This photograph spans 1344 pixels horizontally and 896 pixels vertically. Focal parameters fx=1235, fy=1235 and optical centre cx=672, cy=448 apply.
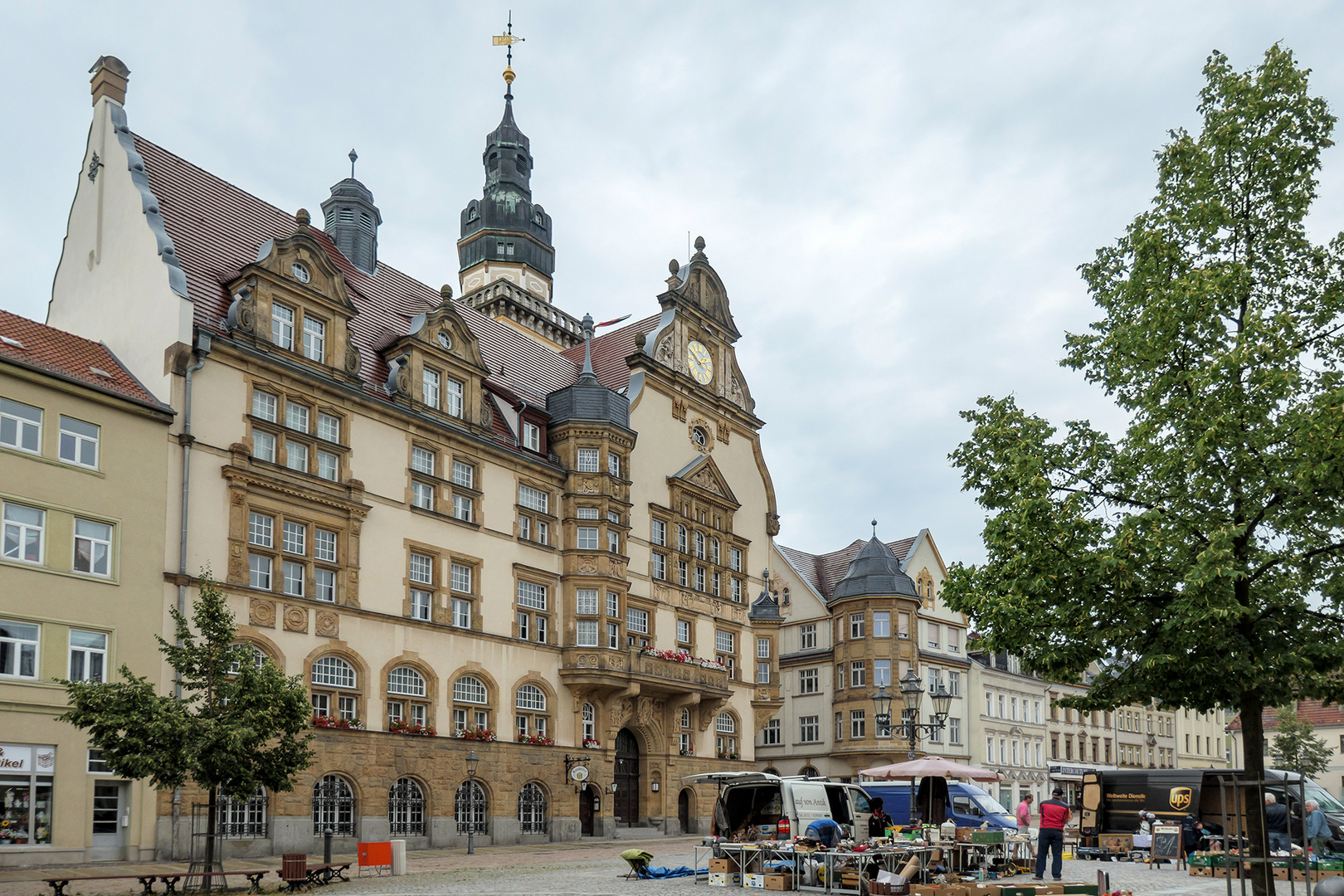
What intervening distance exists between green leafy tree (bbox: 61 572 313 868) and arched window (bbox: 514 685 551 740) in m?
17.1

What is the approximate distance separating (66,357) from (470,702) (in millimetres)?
15640

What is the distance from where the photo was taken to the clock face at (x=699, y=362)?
51750mm

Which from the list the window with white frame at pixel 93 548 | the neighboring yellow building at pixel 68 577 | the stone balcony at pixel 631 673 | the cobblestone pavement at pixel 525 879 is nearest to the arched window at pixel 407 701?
the cobblestone pavement at pixel 525 879

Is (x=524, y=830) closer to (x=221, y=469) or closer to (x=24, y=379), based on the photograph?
(x=221, y=469)

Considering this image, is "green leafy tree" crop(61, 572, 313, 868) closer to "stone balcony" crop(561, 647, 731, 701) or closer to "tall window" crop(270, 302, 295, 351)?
"tall window" crop(270, 302, 295, 351)

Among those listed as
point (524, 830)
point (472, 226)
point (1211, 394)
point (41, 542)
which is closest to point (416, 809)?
point (524, 830)

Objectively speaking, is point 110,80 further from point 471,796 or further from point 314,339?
point 471,796

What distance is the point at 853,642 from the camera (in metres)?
60.4

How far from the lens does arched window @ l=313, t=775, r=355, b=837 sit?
32750 millimetres

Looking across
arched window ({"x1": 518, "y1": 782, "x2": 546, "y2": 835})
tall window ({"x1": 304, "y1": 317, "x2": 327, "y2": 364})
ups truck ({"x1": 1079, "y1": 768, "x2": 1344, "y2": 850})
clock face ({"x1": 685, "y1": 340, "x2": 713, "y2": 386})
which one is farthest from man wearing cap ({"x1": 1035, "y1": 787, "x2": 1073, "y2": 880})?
clock face ({"x1": 685, "y1": 340, "x2": 713, "y2": 386})

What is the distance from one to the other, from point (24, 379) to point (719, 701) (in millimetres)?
29292

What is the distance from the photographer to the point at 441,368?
39.8 metres

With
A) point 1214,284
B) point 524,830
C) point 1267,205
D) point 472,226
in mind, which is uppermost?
point 472,226

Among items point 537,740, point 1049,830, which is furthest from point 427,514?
point 1049,830
